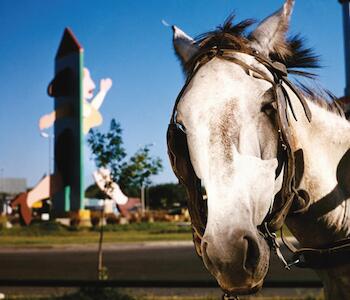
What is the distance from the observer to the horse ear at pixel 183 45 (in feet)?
7.47

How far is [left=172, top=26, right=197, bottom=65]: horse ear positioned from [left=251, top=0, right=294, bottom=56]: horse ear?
270 mm

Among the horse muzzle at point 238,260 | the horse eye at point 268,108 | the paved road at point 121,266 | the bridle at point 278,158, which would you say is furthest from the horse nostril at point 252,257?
the paved road at point 121,266

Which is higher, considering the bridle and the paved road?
the bridle

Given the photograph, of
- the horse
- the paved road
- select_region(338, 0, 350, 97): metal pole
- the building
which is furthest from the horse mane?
the building

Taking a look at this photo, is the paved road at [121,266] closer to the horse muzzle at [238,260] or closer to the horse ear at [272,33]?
the horse ear at [272,33]

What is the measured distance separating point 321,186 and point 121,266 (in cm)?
1311

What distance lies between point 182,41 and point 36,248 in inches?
860

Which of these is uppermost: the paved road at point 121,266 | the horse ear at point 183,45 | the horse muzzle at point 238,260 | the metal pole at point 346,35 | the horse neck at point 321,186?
the metal pole at point 346,35

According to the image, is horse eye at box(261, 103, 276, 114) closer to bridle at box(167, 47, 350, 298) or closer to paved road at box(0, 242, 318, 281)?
bridle at box(167, 47, 350, 298)

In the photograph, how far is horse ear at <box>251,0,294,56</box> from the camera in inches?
83.2

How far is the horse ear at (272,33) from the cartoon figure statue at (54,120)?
32.0 meters

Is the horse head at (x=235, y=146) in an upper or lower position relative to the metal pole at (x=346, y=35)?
lower

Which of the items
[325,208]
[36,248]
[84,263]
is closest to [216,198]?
[325,208]

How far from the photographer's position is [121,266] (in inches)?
585
